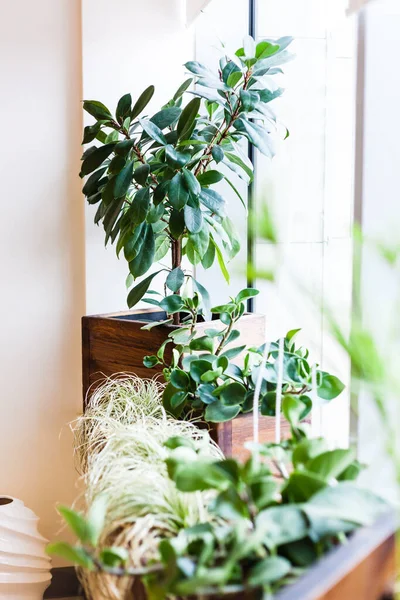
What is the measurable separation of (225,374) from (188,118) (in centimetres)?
69

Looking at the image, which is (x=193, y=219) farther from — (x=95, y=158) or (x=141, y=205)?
(x=95, y=158)

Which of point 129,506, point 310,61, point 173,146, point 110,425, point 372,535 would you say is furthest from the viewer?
point 310,61

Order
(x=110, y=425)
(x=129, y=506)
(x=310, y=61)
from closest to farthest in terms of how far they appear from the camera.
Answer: (x=129, y=506) < (x=110, y=425) < (x=310, y=61)

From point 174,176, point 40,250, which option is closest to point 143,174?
point 174,176

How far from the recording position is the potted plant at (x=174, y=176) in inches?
74.3

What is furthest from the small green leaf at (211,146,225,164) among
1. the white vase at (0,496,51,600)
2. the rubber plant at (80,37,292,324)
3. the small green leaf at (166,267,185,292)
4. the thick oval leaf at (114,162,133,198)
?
the white vase at (0,496,51,600)

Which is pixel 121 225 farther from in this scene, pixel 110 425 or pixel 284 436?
pixel 284 436

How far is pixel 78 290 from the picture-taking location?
2.62m

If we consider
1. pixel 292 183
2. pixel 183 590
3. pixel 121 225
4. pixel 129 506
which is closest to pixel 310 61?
pixel 292 183

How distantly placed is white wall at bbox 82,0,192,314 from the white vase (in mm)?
774

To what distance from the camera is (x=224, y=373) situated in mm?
1705

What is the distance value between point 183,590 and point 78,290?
6.25 feet

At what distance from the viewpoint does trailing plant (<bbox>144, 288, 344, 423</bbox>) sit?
153 centimetres

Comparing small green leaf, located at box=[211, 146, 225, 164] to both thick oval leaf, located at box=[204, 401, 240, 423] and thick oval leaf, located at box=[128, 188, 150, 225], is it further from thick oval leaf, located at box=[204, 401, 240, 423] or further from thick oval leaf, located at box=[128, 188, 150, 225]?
thick oval leaf, located at box=[204, 401, 240, 423]
